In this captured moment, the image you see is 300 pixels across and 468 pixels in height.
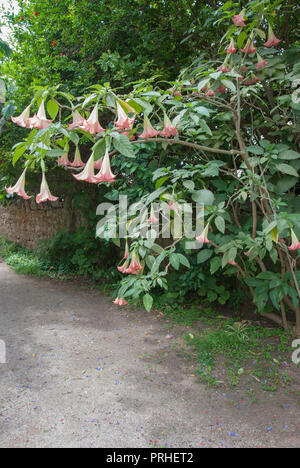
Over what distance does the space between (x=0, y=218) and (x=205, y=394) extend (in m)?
7.08

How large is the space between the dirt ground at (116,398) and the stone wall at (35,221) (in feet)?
8.74

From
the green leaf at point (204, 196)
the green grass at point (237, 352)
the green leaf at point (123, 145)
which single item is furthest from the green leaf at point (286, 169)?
the green grass at point (237, 352)

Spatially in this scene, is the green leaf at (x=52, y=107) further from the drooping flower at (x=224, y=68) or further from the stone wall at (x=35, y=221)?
the stone wall at (x=35, y=221)

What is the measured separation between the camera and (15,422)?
74.0 inches

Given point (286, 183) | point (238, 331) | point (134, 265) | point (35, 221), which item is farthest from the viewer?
point (35, 221)

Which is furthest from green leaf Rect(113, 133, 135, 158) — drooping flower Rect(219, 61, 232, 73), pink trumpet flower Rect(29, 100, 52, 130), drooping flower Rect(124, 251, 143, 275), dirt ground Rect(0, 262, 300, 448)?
dirt ground Rect(0, 262, 300, 448)

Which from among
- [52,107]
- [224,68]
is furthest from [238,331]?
[52,107]

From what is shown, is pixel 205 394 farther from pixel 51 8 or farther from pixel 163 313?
pixel 51 8

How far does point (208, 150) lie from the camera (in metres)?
1.94

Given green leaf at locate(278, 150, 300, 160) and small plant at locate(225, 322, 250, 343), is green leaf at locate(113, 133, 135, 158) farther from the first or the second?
small plant at locate(225, 322, 250, 343)

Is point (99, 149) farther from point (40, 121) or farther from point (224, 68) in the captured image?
point (224, 68)

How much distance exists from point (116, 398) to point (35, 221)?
5.16 metres

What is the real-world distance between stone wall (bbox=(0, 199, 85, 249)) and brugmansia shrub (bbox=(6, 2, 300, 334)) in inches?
84.0
